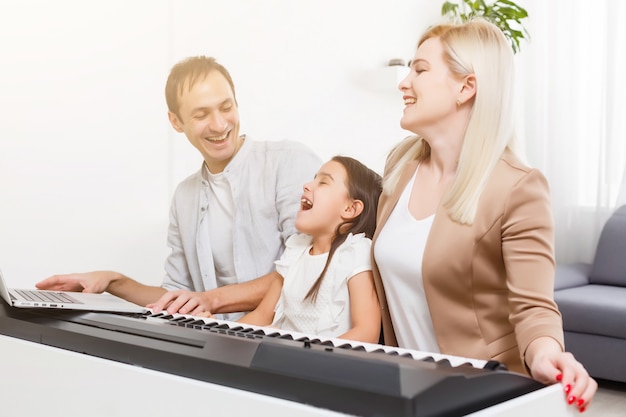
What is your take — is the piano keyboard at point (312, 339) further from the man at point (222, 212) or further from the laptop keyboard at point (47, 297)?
the man at point (222, 212)

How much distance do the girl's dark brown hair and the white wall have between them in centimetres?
77

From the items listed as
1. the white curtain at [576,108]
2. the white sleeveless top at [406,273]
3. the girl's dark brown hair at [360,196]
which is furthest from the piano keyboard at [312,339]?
the white curtain at [576,108]

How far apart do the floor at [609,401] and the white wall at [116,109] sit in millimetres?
1599

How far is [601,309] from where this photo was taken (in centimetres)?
397

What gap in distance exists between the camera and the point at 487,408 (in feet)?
3.73

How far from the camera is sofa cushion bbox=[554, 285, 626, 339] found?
389 cm

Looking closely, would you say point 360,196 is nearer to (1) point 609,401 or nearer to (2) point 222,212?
(2) point 222,212

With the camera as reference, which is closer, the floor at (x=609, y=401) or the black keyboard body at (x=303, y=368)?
the black keyboard body at (x=303, y=368)

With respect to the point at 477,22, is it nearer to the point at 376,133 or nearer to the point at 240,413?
the point at 240,413

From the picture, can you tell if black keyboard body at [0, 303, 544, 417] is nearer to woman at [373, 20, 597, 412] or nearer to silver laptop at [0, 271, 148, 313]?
silver laptop at [0, 271, 148, 313]

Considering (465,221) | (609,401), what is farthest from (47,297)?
(609,401)

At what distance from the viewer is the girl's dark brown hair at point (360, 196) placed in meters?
2.15

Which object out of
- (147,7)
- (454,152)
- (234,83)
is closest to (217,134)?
(234,83)

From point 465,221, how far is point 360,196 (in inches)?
19.3
